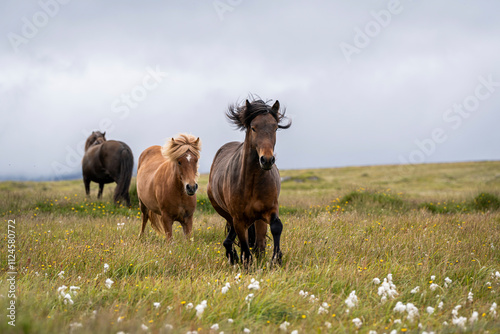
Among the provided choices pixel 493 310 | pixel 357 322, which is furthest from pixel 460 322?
pixel 357 322

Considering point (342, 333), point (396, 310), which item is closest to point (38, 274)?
point (342, 333)

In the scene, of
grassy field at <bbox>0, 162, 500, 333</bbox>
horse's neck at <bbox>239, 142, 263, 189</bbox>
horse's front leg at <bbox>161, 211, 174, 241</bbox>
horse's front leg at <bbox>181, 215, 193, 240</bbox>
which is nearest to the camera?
grassy field at <bbox>0, 162, 500, 333</bbox>

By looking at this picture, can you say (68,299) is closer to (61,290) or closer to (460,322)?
(61,290)

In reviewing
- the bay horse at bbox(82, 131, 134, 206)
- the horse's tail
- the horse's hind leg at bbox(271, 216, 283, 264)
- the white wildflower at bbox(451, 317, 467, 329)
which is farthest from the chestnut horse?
the bay horse at bbox(82, 131, 134, 206)

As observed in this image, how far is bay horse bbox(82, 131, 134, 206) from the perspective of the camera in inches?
537

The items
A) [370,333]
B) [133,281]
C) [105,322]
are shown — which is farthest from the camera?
[133,281]

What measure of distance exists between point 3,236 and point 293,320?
6.10 metres

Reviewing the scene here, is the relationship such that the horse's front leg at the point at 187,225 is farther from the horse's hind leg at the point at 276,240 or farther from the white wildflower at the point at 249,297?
the white wildflower at the point at 249,297

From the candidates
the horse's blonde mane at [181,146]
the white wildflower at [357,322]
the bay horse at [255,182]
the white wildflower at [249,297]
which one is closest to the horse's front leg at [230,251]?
the bay horse at [255,182]

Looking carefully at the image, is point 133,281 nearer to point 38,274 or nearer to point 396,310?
point 38,274

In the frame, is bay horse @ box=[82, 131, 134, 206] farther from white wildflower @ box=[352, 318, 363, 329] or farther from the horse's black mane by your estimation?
white wildflower @ box=[352, 318, 363, 329]

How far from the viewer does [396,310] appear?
360 cm

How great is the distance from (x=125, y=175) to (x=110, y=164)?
1813 mm

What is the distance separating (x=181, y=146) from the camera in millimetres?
7691
